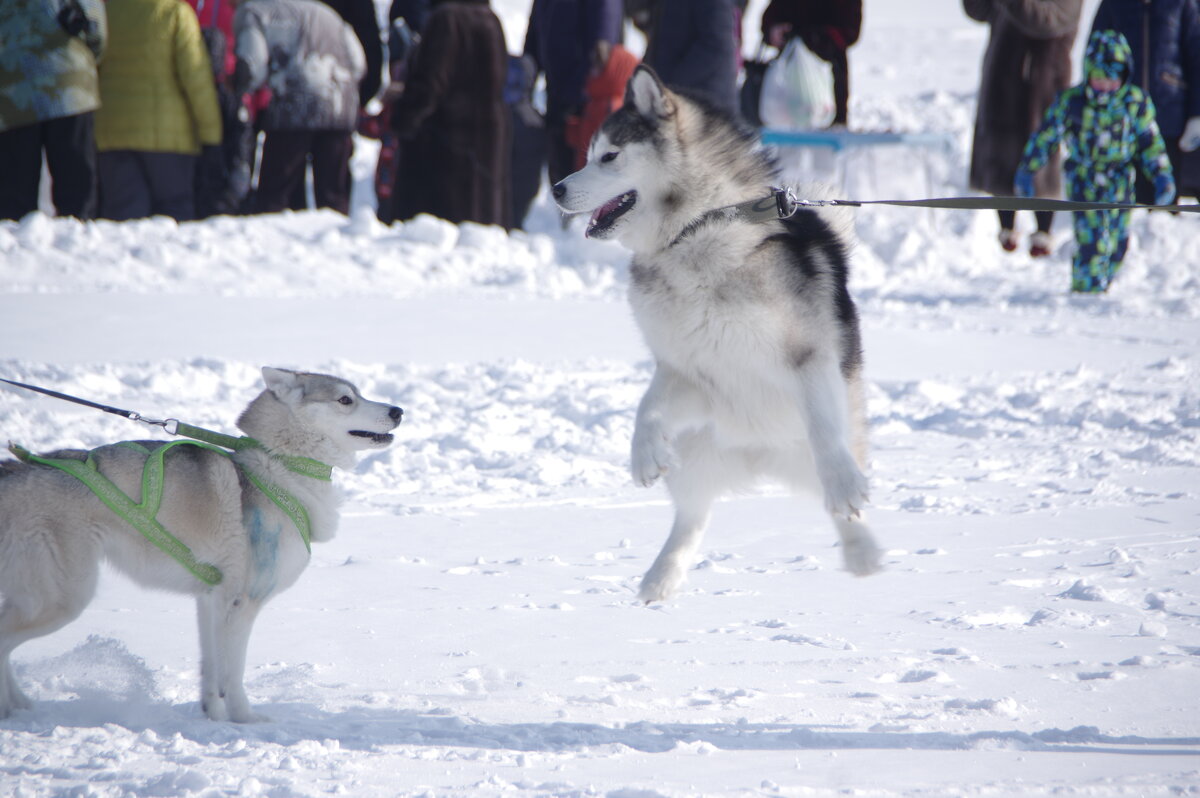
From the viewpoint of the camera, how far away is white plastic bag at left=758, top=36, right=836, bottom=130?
32.8ft

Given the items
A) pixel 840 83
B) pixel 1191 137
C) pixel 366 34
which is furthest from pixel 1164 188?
pixel 366 34

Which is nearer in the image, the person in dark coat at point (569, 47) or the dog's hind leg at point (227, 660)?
the dog's hind leg at point (227, 660)

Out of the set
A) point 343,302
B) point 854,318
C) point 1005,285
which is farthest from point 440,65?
point 854,318

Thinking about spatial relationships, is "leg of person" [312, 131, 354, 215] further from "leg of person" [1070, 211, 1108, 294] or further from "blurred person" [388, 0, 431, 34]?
"leg of person" [1070, 211, 1108, 294]

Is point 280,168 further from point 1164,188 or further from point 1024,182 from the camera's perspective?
point 1164,188

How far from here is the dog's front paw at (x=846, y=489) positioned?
10.2 feet

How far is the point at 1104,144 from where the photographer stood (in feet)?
28.7

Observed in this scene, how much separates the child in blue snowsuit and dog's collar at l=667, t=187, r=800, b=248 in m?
6.05

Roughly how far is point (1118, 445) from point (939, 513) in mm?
1291

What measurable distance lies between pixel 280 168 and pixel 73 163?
1.47 m

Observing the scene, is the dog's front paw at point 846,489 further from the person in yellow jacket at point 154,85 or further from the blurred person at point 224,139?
the blurred person at point 224,139

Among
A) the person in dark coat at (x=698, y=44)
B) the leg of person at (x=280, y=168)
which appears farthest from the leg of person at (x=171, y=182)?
the person in dark coat at (x=698, y=44)

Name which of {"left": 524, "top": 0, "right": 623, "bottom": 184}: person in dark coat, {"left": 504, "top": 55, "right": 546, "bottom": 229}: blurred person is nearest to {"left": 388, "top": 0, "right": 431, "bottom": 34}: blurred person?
{"left": 504, "top": 55, "right": 546, "bottom": 229}: blurred person

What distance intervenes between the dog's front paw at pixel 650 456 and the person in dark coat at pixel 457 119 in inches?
237
